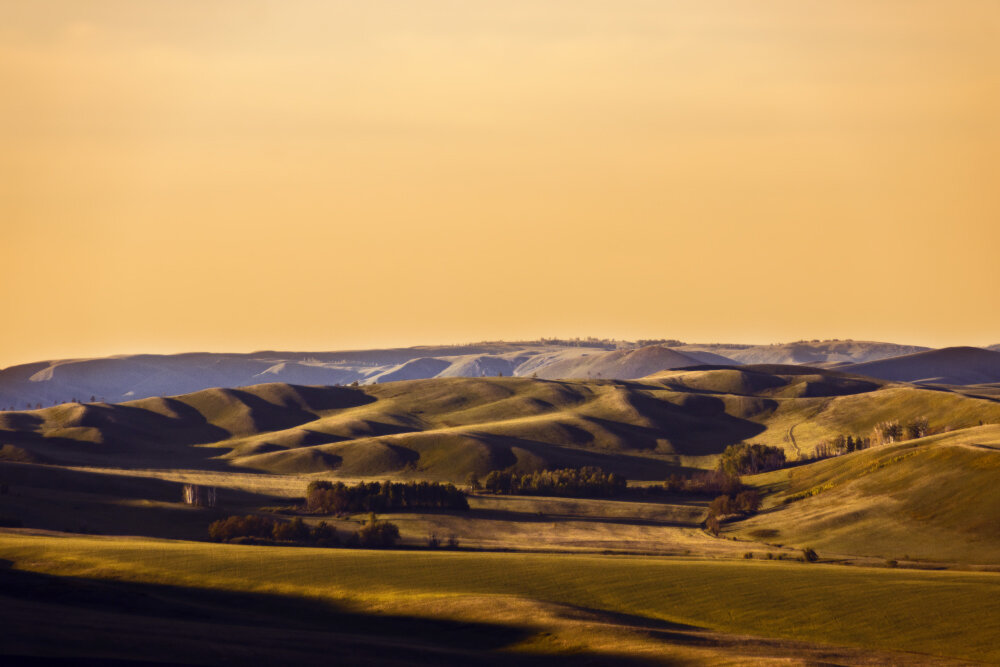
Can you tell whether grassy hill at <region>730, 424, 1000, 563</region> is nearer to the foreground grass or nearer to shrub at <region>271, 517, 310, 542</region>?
the foreground grass

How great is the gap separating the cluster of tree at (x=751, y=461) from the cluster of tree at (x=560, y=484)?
73.0 feet

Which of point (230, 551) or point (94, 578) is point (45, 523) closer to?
point (230, 551)

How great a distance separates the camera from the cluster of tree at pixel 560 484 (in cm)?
17225

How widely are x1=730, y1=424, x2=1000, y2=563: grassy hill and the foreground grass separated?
22.2m

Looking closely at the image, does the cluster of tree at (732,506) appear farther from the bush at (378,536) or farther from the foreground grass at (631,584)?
the foreground grass at (631,584)

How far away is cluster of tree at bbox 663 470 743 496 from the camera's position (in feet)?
546

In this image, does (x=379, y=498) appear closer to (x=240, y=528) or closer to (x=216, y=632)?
(x=240, y=528)

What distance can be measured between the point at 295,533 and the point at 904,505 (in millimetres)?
64523

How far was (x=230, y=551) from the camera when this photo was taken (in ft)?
306

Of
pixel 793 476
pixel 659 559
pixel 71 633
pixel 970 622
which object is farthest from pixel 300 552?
pixel 793 476

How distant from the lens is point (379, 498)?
14262 cm

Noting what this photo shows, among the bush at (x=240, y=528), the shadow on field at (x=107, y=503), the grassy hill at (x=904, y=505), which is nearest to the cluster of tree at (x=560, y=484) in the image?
the grassy hill at (x=904, y=505)

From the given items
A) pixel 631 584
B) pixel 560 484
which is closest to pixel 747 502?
pixel 560 484

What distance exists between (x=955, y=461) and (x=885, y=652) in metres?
77.5
